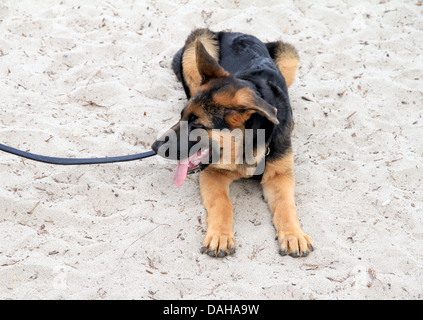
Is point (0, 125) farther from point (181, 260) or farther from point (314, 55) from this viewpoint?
point (314, 55)

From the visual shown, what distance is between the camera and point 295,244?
366 cm

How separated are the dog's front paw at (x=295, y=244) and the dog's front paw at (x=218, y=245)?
1.44 ft

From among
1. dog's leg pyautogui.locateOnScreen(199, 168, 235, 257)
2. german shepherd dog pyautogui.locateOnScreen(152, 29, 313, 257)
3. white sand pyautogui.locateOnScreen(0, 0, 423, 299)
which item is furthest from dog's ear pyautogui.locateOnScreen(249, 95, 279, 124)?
white sand pyautogui.locateOnScreen(0, 0, 423, 299)

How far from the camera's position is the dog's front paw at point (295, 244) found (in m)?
3.64

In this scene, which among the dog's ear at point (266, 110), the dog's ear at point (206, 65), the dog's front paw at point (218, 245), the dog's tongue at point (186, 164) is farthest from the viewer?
the dog's tongue at point (186, 164)

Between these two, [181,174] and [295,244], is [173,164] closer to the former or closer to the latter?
[181,174]

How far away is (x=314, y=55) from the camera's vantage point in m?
6.52

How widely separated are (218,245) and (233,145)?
93cm

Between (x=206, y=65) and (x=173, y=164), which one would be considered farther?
(x=173, y=164)

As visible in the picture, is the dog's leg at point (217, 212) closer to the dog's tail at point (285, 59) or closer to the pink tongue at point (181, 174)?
the pink tongue at point (181, 174)

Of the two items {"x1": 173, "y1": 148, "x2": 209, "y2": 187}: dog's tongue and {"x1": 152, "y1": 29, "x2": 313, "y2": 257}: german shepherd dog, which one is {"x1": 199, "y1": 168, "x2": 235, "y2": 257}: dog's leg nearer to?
{"x1": 152, "y1": 29, "x2": 313, "y2": 257}: german shepherd dog

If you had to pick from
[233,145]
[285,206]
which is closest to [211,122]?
[233,145]

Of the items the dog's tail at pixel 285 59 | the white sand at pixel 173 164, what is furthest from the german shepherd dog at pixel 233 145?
the dog's tail at pixel 285 59

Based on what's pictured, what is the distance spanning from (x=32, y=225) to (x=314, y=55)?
4747 millimetres
